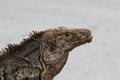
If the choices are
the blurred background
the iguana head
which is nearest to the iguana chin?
the iguana head

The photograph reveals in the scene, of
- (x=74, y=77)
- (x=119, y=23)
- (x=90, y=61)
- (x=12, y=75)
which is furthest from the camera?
(x=119, y=23)

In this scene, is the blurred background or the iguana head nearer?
the iguana head

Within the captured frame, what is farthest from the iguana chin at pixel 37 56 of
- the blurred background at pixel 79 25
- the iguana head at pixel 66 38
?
the blurred background at pixel 79 25

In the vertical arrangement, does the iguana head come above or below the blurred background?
above

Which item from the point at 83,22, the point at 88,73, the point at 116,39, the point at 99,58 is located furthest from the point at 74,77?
the point at 83,22

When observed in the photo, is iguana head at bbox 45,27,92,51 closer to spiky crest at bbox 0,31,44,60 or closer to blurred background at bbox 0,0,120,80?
spiky crest at bbox 0,31,44,60

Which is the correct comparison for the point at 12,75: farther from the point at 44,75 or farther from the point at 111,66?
the point at 111,66
